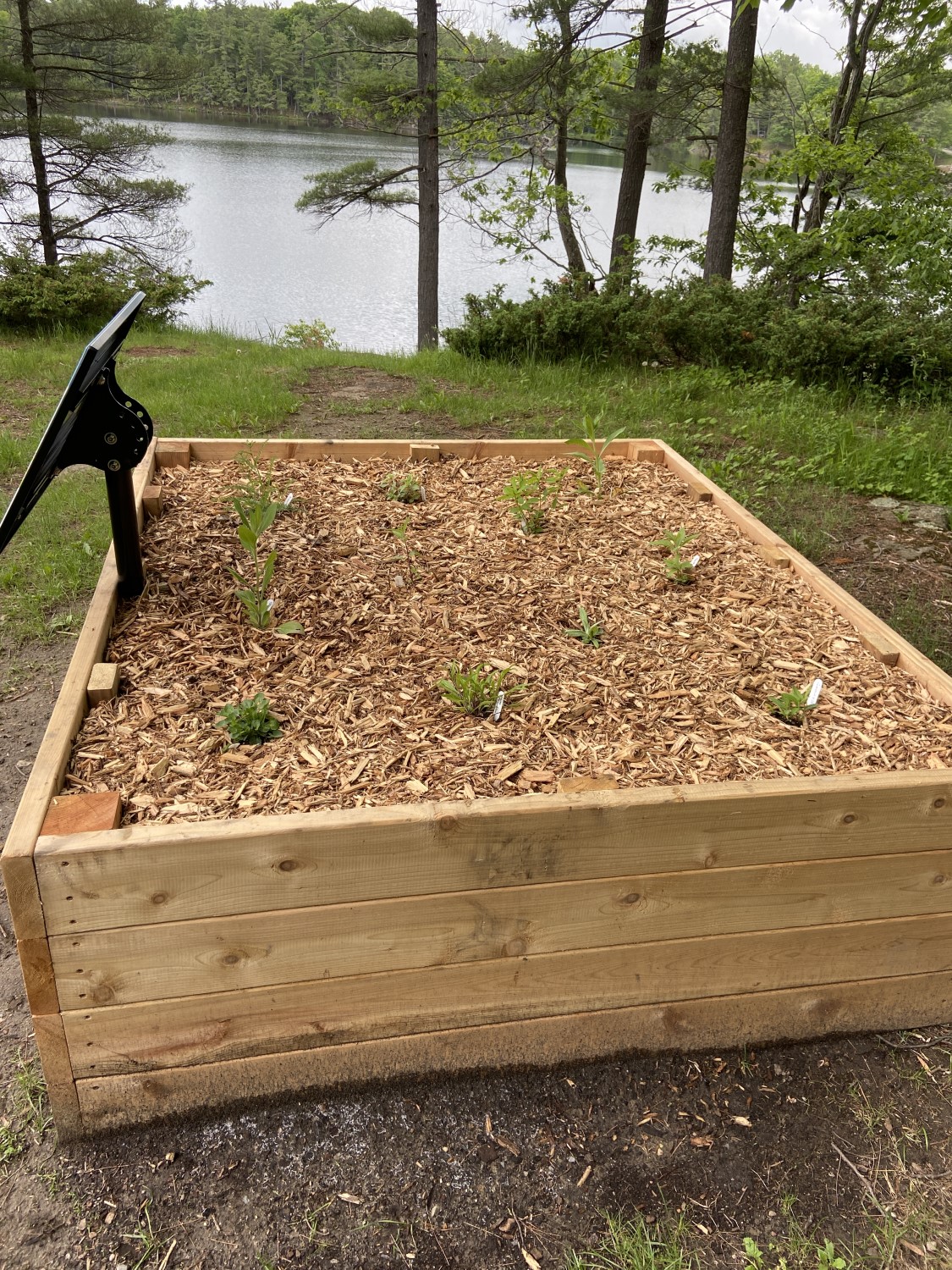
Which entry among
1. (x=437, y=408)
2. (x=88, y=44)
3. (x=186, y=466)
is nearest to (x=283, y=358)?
(x=437, y=408)

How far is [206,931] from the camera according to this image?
→ 1701 millimetres

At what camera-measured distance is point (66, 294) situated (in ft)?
31.1

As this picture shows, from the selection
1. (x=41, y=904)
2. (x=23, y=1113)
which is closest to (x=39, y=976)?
(x=41, y=904)

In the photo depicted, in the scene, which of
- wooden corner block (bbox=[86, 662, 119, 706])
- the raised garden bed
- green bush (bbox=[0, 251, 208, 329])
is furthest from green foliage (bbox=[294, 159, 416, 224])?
wooden corner block (bbox=[86, 662, 119, 706])

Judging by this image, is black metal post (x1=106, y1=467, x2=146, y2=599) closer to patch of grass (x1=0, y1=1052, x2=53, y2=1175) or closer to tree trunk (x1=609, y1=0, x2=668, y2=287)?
patch of grass (x1=0, y1=1052, x2=53, y2=1175)

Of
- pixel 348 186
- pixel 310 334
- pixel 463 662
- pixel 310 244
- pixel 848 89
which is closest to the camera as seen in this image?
pixel 463 662

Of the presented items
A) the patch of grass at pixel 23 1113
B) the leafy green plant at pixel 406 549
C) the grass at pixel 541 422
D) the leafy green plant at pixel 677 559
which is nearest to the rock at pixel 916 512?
the grass at pixel 541 422

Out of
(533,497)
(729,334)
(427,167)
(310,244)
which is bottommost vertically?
(533,497)

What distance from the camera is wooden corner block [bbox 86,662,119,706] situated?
2184 millimetres

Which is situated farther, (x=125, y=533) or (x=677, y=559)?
(x=677, y=559)

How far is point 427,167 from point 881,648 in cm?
1049

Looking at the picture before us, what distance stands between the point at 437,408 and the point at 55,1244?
5.32 metres

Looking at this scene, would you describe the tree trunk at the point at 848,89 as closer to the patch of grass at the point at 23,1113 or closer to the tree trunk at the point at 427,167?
the tree trunk at the point at 427,167

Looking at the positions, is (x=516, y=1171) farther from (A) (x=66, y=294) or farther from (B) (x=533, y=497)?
(A) (x=66, y=294)
